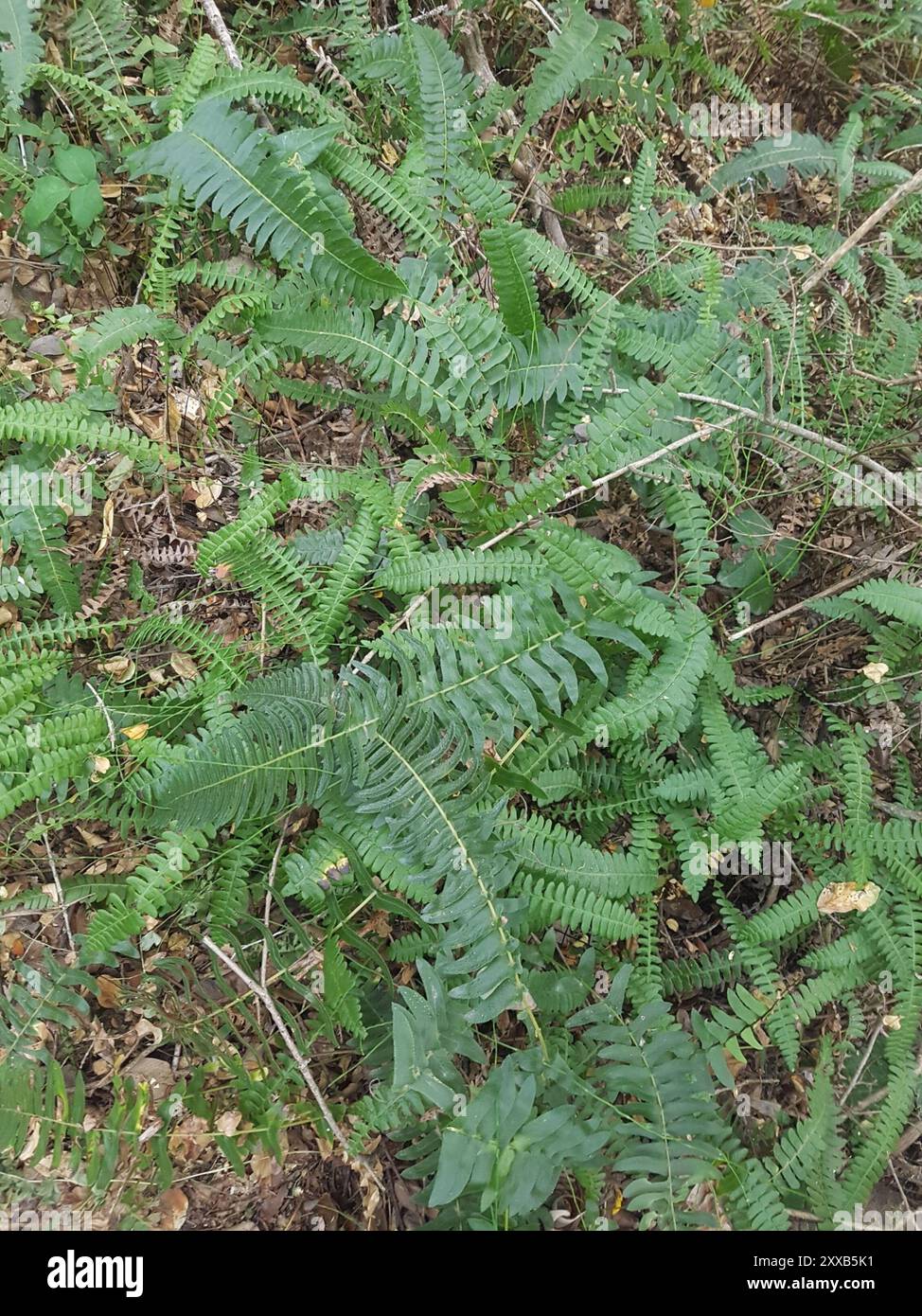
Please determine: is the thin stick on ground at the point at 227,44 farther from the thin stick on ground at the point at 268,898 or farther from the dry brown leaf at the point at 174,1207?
the dry brown leaf at the point at 174,1207

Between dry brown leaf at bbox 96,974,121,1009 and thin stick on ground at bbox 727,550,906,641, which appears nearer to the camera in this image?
dry brown leaf at bbox 96,974,121,1009

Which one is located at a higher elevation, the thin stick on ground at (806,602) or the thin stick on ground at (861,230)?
the thin stick on ground at (861,230)

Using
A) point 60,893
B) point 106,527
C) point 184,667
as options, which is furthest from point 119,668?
point 60,893

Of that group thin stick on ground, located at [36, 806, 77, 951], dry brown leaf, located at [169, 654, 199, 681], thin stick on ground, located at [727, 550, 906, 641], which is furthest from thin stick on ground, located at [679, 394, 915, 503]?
thin stick on ground, located at [36, 806, 77, 951]

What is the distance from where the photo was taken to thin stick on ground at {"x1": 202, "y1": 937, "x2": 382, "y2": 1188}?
97.7 inches

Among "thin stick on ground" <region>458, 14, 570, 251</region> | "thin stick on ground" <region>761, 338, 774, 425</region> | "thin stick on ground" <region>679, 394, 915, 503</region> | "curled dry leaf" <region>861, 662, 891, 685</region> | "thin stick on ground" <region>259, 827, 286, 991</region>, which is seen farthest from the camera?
"thin stick on ground" <region>458, 14, 570, 251</region>

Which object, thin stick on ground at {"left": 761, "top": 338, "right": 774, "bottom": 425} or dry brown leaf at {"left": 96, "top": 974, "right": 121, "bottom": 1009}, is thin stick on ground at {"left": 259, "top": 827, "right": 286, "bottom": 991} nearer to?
dry brown leaf at {"left": 96, "top": 974, "right": 121, "bottom": 1009}

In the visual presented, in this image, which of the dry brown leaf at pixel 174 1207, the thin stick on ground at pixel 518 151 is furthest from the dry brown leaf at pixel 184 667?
the thin stick on ground at pixel 518 151

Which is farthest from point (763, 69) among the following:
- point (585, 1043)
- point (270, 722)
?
point (585, 1043)

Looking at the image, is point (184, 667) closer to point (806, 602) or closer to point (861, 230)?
point (806, 602)

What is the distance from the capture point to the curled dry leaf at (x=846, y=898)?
10.0 ft

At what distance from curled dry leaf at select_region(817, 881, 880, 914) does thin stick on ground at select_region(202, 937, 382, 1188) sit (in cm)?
186

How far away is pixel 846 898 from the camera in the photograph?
3062 mm

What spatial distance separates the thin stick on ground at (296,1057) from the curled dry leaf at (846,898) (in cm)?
186
